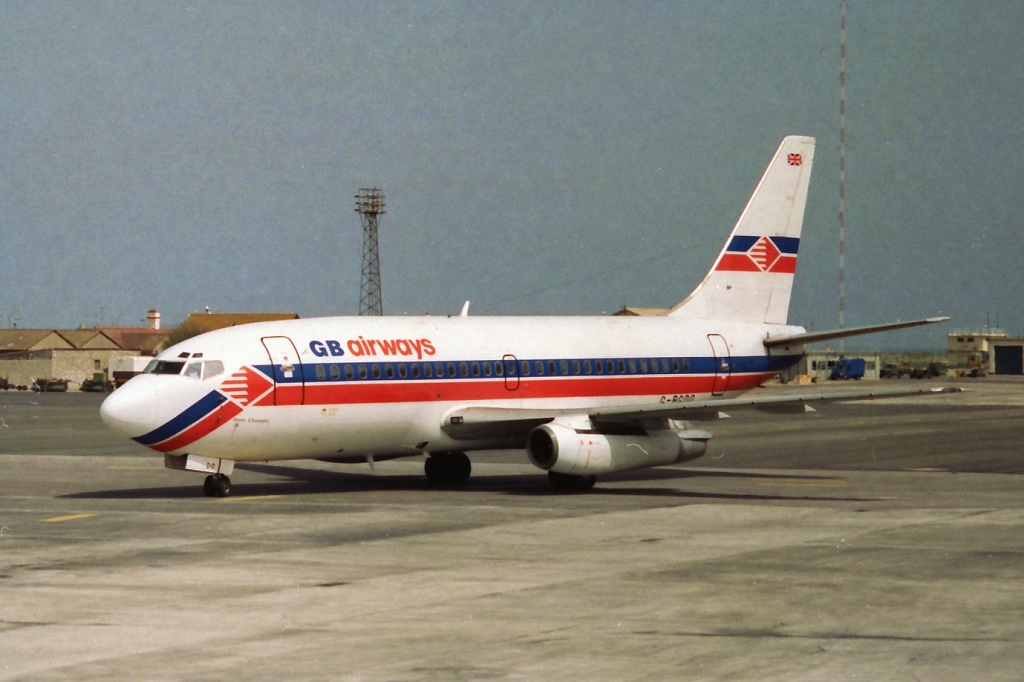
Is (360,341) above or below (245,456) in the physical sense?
above

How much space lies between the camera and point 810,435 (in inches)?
2206

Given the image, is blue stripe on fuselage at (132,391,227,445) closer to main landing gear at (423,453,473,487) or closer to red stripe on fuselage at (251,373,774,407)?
red stripe on fuselage at (251,373,774,407)

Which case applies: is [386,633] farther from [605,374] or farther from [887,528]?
[605,374]

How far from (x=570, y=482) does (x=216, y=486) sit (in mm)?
8756

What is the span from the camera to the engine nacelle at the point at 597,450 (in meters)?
33.2

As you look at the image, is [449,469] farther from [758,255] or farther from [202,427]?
[758,255]

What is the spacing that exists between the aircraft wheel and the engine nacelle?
743 mm

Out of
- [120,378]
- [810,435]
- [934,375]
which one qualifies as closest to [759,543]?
[810,435]

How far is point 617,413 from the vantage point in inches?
1326

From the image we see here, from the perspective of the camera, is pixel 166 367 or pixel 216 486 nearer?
pixel 166 367

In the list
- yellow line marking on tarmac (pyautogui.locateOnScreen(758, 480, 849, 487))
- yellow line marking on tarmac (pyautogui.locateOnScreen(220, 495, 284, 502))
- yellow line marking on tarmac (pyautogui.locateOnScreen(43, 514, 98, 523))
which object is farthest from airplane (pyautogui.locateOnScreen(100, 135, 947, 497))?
yellow line marking on tarmac (pyautogui.locateOnScreen(43, 514, 98, 523))

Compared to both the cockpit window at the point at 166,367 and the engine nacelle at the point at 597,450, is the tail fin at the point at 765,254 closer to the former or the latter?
the engine nacelle at the point at 597,450

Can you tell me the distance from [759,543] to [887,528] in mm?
3450

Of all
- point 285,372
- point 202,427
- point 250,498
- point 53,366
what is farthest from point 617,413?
point 53,366
